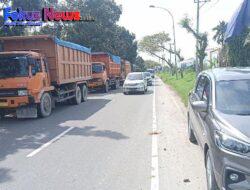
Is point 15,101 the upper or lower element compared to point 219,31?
lower

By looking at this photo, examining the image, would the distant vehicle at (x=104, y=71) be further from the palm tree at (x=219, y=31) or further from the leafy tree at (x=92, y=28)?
the palm tree at (x=219, y=31)

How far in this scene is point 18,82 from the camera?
14438mm

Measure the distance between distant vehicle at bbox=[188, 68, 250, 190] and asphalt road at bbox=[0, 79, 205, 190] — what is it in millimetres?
963

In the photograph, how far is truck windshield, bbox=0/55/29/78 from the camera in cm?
1455

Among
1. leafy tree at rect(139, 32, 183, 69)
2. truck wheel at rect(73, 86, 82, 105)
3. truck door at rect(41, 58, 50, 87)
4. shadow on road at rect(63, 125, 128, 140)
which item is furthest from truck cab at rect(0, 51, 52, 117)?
leafy tree at rect(139, 32, 183, 69)

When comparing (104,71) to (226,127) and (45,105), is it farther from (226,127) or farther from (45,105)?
(226,127)

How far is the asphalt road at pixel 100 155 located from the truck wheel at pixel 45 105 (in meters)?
1.04

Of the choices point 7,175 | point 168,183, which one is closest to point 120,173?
point 168,183

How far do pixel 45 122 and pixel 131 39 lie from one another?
Result: 59.2 m

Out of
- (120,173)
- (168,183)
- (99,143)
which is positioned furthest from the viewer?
(99,143)

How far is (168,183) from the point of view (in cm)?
655

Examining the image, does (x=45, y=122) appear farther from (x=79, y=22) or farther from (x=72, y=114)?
(x=79, y=22)

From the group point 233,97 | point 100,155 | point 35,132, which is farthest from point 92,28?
point 233,97

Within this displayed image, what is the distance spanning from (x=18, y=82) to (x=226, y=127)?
1047 centimetres
